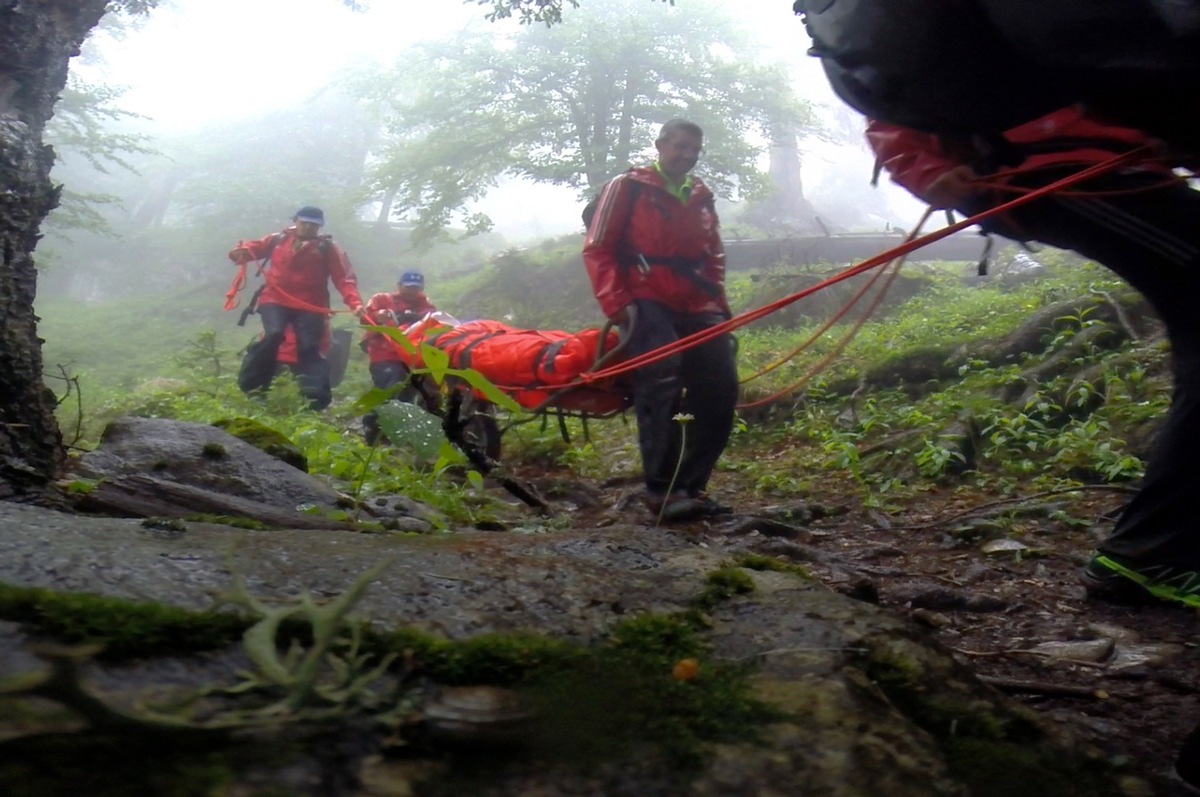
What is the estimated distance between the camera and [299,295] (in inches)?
321

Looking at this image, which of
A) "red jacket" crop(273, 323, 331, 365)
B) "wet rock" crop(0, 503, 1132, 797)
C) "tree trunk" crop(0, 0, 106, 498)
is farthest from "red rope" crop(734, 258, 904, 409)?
"red jacket" crop(273, 323, 331, 365)

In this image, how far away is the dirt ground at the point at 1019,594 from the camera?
1667mm

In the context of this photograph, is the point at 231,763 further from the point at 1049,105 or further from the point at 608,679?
the point at 1049,105

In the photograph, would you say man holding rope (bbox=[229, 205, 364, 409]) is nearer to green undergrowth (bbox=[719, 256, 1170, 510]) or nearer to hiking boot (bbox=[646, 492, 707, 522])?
green undergrowth (bbox=[719, 256, 1170, 510])

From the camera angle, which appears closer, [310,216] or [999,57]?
[999,57]

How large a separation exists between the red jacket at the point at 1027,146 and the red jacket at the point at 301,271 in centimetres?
627

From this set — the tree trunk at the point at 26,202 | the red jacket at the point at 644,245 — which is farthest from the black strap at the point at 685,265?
the tree trunk at the point at 26,202

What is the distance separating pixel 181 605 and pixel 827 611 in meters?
1.04

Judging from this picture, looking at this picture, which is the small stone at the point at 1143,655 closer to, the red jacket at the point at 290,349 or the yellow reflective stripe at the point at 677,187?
the yellow reflective stripe at the point at 677,187

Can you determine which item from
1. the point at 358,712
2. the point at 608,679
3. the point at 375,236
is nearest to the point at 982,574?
the point at 608,679

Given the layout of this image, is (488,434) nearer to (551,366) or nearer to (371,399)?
(551,366)

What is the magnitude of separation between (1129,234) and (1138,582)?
947 millimetres

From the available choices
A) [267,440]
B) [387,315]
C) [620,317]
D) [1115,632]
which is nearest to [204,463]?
[267,440]

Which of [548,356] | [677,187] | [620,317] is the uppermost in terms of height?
[677,187]
